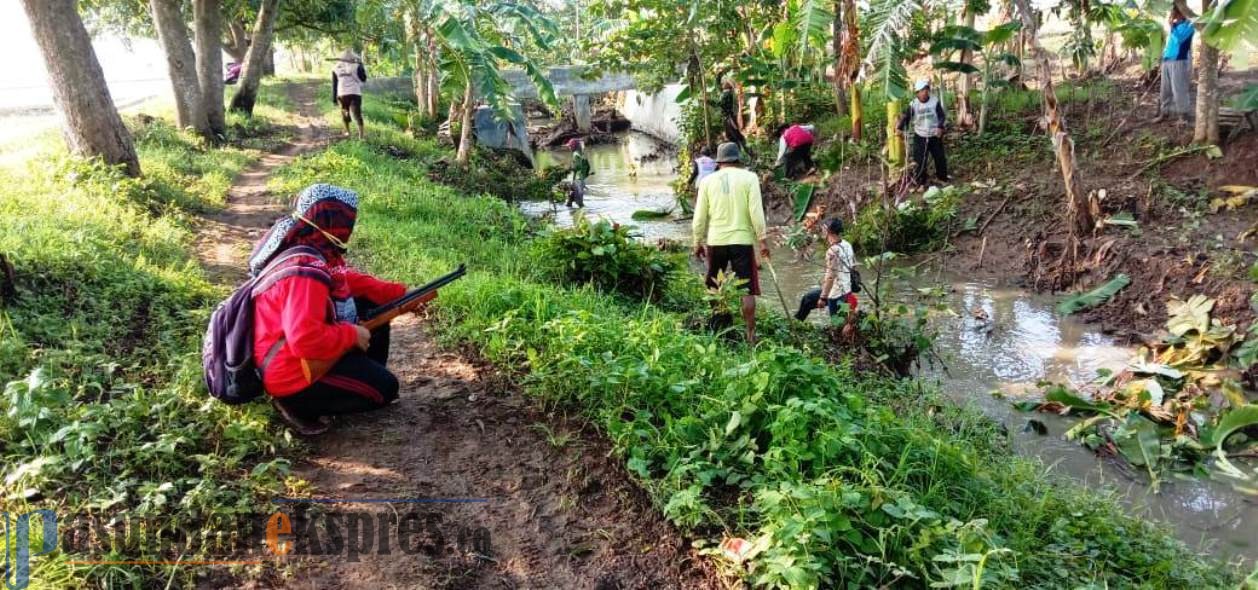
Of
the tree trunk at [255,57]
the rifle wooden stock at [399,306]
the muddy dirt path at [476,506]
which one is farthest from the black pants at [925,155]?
the tree trunk at [255,57]

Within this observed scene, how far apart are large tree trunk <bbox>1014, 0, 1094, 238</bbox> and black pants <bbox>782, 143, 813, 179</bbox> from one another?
463 centimetres

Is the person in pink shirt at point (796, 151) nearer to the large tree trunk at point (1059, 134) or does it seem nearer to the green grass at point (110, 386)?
the large tree trunk at point (1059, 134)

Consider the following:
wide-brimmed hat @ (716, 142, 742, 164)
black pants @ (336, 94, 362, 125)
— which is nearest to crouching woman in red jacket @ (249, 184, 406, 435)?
wide-brimmed hat @ (716, 142, 742, 164)

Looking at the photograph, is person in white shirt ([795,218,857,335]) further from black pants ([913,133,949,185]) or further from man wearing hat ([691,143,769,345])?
black pants ([913,133,949,185])

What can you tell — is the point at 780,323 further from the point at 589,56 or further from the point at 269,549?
the point at 589,56

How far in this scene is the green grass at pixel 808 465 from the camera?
2.84 meters

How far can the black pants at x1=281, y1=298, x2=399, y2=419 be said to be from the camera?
3613mm

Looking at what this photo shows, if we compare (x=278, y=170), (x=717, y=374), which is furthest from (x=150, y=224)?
(x=717, y=374)

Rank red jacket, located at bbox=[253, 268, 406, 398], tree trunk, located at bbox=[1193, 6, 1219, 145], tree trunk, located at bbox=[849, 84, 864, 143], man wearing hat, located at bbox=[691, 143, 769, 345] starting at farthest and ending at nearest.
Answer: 1. tree trunk, located at bbox=[1193, 6, 1219, 145]
2. tree trunk, located at bbox=[849, 84, 864, 143]
3. man wearing hat, located at bbox=[691, 143, 769, 345]
4. red jacket, located at bbox=[253, 268, 406, 398]

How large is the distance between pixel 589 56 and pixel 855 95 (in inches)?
328

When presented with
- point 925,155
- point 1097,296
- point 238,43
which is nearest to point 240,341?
point 1097,296

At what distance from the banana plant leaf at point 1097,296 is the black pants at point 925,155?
372cm

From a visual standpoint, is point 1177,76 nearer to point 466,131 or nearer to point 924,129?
point 924,129

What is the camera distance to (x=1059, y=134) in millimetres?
8055
